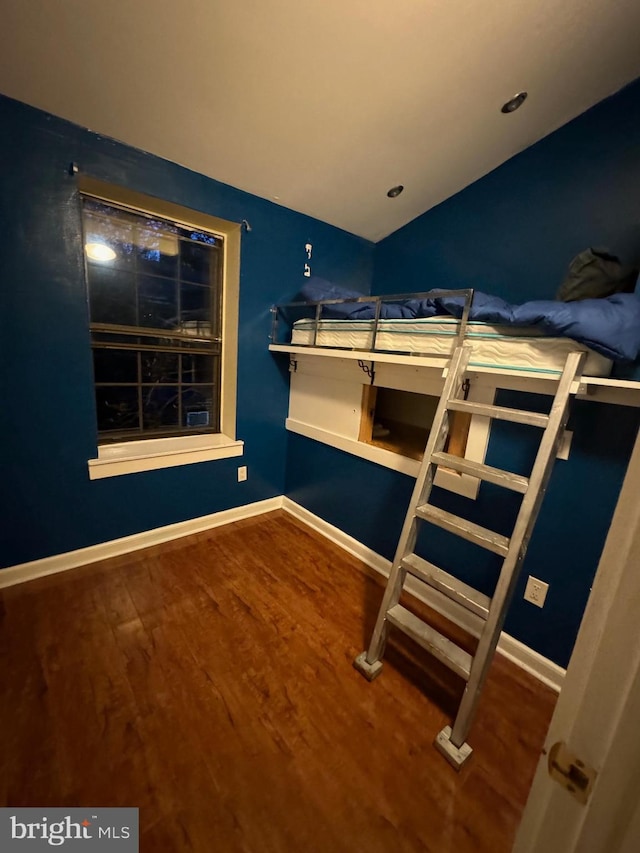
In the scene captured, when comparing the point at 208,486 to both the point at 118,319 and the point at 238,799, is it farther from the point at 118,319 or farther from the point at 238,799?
the point at 238,799

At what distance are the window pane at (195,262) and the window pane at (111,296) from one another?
0.35 metres

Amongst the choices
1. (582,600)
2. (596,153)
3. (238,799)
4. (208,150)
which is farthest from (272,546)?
(596,153)

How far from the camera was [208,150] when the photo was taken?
179 cm

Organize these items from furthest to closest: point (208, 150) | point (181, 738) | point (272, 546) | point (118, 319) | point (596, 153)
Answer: point (272, 546) < point (118, 319) < point (208, 150) < point (596, 153) < point (181, 738)

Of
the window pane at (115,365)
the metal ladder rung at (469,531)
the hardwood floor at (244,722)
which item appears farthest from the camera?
the window pane at (115,365)

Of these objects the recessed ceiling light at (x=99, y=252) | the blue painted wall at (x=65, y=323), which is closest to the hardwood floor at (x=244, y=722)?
the blue painted wall at (x=65, y=323)

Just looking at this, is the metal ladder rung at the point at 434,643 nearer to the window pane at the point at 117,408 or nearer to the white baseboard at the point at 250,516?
the white baseboard at the point at 250,516

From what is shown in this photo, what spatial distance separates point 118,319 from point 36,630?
169cm

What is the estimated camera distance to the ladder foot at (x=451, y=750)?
117 centimetres

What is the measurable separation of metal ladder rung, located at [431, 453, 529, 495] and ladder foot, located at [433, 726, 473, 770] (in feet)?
3.10

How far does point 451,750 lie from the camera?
46.8 inches

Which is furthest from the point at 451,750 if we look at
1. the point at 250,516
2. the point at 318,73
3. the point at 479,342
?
the point at 318,73

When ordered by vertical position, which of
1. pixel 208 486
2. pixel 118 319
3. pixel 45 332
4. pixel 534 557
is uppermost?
pixel 118 319

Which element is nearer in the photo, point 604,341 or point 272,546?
point 604,341
